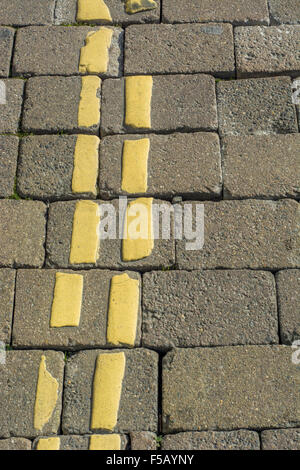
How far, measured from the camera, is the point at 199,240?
3.12 meters

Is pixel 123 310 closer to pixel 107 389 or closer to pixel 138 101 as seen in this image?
pixel 107 389

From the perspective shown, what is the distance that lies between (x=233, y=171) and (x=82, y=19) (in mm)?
1778

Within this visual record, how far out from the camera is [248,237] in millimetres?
3104

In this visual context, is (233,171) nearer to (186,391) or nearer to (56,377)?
(186,391)

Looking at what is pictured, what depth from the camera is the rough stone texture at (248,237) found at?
3061 mm

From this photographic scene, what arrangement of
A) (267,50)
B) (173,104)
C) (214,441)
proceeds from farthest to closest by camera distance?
(267,50)
(173,104)
(214,441)

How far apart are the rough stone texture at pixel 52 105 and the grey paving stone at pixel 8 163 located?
149 mm

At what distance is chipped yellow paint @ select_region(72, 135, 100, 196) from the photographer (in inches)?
129

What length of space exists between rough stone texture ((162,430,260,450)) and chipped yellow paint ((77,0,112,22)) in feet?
10.1

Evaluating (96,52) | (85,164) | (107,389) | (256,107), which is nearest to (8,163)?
(85,164)

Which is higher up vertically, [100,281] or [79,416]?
[100,281]

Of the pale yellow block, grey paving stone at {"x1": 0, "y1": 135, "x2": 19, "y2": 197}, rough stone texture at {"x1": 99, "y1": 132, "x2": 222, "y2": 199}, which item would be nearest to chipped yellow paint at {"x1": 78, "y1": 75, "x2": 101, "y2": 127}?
rough stone texture at {"x1": 99, "y1": 132, "x2": 222, "y2": 199}

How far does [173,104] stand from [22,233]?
A: 1372 millimetres

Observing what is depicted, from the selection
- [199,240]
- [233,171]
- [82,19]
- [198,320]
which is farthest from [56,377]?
[82,19]
